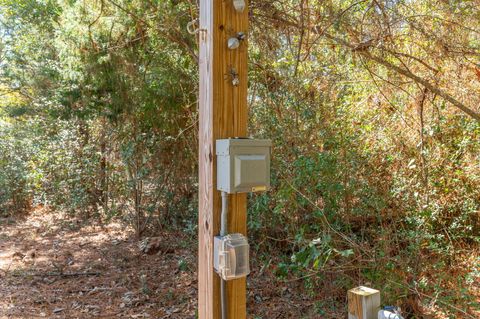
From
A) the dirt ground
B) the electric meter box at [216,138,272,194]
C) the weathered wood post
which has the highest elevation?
the electric meter box at [216,138,272,194]

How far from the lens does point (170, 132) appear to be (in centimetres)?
489

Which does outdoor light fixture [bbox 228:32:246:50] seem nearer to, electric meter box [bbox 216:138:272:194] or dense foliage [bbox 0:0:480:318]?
electric meter box [bbox 216:138:272:194]

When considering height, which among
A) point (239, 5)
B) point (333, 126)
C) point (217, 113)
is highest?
point (239, 5)

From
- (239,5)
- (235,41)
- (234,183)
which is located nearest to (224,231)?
(234,183)

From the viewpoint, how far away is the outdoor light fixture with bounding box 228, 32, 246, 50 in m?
1.35

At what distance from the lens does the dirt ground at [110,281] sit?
130 inches

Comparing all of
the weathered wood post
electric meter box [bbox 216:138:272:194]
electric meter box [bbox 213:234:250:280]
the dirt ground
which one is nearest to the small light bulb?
electric meter box [bbox 216:138:272:194]

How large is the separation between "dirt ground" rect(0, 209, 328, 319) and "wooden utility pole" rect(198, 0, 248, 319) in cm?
195

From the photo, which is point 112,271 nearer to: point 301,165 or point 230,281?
point 301,165

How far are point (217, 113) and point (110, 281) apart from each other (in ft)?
11.1

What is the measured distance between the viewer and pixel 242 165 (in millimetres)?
1282

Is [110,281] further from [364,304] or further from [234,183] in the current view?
[364,304]

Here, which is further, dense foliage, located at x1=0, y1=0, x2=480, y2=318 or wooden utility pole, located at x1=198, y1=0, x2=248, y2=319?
dense foliage, located at x1=0, y1=0, x2=480, y2=318

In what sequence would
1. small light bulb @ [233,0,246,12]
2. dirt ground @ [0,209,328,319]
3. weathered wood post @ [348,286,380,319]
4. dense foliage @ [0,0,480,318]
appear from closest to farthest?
weathered wood post @ [348,286,380,319], small light bulb @ [233,0,246,12], dense foliage @ [0,0,480,318], dirt ground @ [0,209,328,319]
